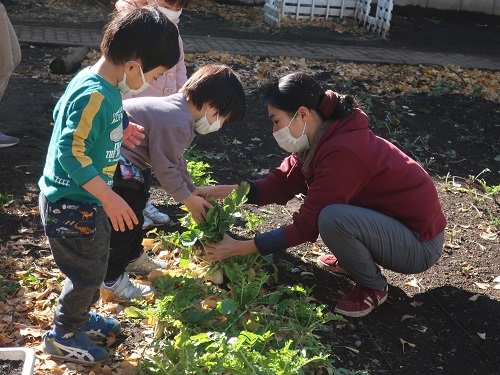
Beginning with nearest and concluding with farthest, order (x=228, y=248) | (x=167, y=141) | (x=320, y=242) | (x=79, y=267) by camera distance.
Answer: (x=79, y=267) → (x=167, y=141) → (x=228, y=248) → (x=320, y=242)

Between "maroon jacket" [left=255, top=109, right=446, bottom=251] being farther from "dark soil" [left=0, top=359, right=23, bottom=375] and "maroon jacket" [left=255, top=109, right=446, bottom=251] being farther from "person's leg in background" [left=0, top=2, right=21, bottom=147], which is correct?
"person's leg in background" [left=0, top=2, right=21, bottom=147]

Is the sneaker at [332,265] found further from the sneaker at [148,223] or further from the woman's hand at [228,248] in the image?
the sneaker at [148,223]

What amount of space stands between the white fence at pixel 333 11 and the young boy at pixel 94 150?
8690mm

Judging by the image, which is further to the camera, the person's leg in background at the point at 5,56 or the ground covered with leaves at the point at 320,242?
the person's leg in background at the point at 5,56

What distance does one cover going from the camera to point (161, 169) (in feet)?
11.5

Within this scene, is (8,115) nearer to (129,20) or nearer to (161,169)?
(161,169)

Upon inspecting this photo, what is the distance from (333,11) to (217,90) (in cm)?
911

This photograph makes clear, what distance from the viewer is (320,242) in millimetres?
4652

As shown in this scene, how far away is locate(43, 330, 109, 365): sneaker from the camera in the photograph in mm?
3121

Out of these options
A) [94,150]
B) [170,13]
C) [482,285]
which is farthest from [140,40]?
[482,285]

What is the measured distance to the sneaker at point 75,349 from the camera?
312 cm

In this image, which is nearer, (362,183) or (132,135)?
(132,135)

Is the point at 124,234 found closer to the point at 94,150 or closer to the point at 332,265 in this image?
the point at 94,150

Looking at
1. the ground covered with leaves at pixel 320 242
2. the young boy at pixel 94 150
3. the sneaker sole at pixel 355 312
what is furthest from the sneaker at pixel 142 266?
the sneaker sole at pixel 355 312
